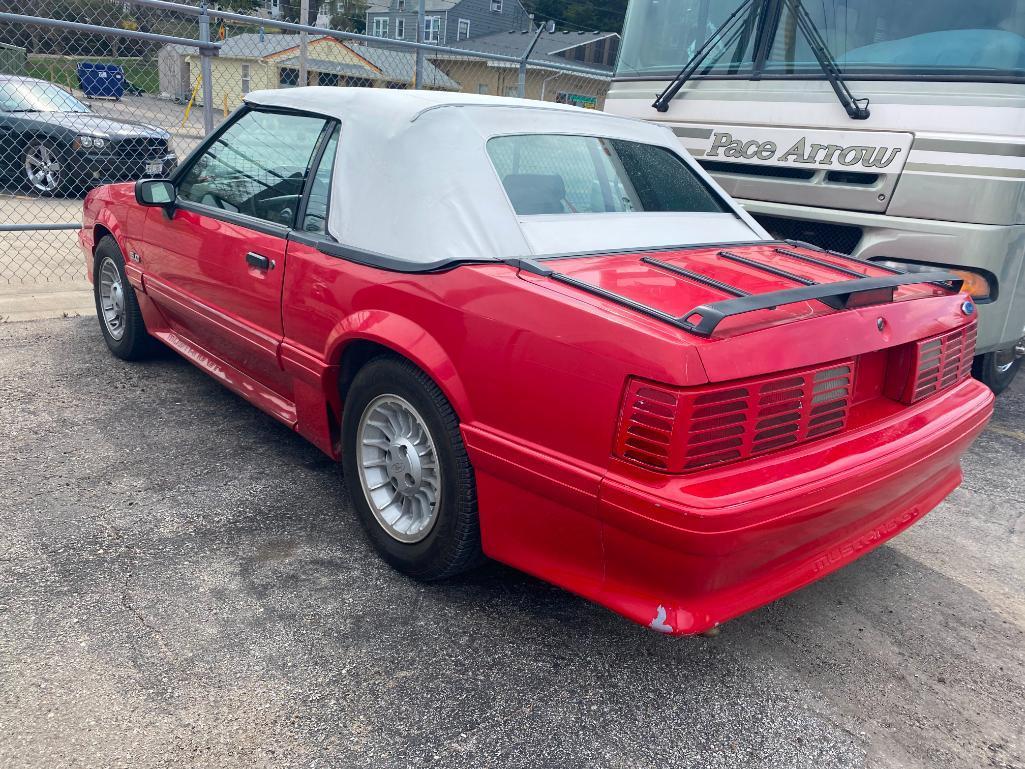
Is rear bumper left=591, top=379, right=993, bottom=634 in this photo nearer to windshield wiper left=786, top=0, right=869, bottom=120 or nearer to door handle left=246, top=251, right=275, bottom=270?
door handle left=246, top=251, right=275, bottom=270

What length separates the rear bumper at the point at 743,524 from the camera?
80.1 inches

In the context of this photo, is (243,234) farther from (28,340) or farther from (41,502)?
(28,340)

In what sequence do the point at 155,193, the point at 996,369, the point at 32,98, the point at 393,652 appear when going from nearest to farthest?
the point at 393,652, the point at 155,193, the point at 996,369, the point at 32,98

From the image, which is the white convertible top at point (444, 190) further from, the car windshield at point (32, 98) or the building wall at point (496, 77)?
the building wall at point (496, 77)

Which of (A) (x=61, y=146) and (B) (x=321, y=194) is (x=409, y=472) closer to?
(B) (x=321, y=194)

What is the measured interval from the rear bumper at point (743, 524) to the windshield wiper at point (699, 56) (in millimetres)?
3381

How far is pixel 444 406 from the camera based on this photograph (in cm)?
258

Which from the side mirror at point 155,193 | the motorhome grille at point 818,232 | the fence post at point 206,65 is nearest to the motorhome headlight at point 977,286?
the motorhome grille at point 818,232

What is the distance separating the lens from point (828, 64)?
4648mm

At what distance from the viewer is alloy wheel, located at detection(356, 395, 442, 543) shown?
2750 mm

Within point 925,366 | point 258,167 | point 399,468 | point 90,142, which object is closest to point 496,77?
point 90,142

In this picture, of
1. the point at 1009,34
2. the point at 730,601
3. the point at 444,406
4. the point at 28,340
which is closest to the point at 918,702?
the point at 730,601

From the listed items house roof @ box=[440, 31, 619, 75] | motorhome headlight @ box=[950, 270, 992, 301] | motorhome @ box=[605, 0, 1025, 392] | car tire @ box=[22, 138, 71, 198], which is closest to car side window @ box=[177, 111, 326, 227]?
motorhome @ box=[605, 0, 1025, 392]

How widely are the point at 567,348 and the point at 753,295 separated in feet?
1.79
